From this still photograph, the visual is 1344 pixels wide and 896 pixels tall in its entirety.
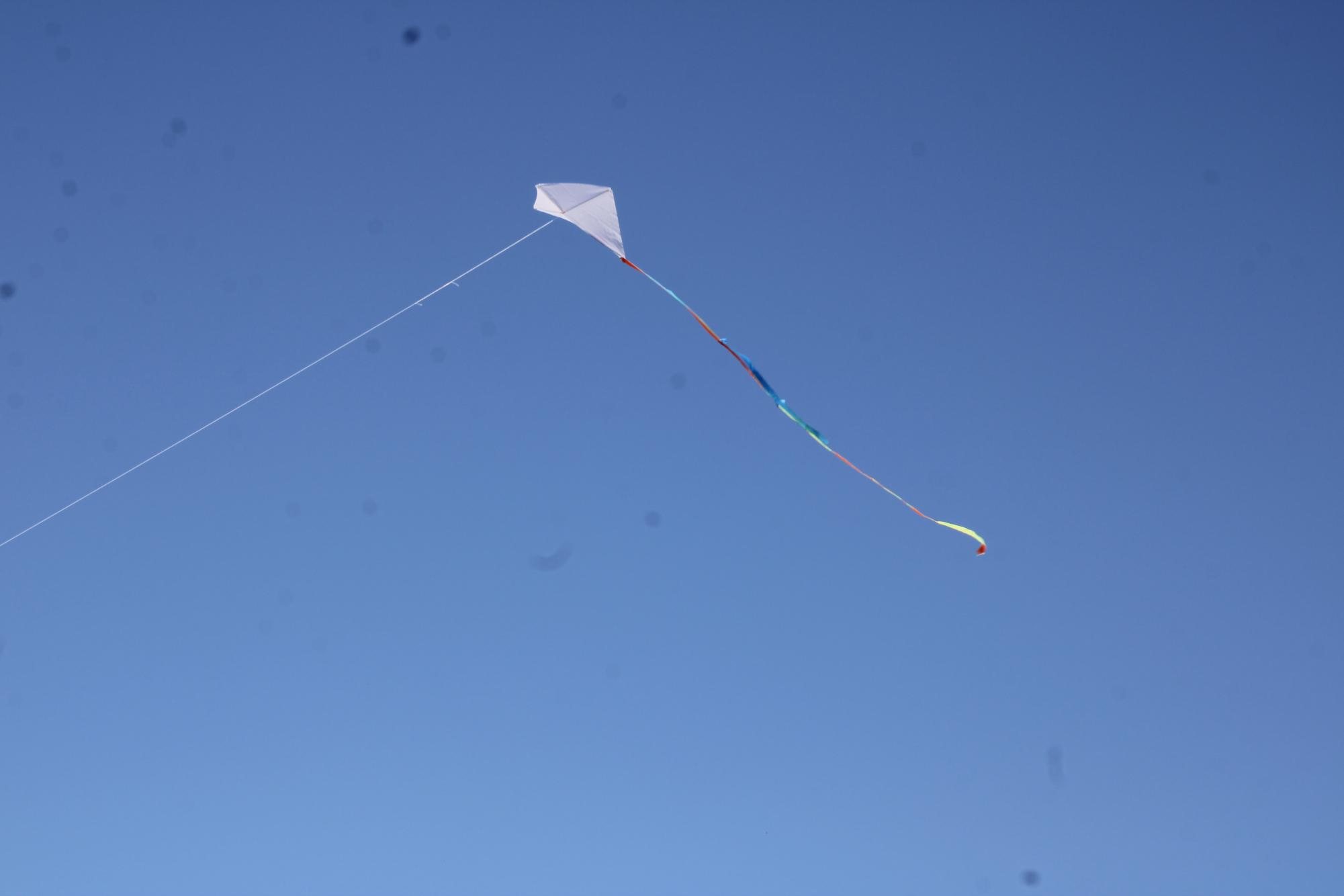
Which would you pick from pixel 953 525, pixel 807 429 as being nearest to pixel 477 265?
pixel 807 429

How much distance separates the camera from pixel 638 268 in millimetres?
7574

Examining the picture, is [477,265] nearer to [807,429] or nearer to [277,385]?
[277,385]

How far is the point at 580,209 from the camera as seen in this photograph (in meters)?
7.80

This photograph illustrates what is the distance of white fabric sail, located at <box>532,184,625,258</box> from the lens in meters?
7.75

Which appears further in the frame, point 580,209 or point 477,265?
point 580,209

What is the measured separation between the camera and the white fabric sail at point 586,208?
25.4 feet

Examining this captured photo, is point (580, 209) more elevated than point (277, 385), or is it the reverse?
point (580, 209)

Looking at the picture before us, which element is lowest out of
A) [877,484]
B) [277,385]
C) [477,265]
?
[277,385]

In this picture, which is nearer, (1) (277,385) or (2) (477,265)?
(2) (477,265)

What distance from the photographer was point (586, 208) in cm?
780

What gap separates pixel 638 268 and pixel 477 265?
3.75ft

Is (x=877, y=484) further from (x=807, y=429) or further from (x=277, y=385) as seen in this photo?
(x=277, y=385)

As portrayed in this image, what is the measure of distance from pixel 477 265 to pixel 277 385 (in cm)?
187

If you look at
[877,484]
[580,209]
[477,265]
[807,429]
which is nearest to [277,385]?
[477,265]
